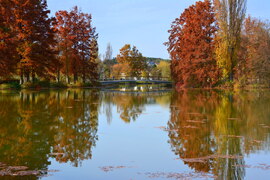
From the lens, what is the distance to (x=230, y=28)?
4350cm

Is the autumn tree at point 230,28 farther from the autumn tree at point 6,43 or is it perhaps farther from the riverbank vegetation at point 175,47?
the autumn tree at point 6,43

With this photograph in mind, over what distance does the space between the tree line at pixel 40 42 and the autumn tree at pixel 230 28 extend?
17624mm

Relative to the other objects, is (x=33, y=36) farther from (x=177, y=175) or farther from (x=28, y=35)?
(x=177, y=175)

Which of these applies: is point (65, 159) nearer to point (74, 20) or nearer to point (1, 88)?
point (1, 88)

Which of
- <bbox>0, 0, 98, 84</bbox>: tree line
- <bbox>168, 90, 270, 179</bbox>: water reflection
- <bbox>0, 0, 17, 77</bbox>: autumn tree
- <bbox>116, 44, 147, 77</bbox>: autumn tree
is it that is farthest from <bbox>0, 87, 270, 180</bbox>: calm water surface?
<bbox>116, 44, 147, 77</bbox>: autumn tree

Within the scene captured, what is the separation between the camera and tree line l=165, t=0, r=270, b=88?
1704 inches

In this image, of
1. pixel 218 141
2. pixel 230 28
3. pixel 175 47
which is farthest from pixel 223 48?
pixel 218 141

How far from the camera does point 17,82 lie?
40406 millimetres

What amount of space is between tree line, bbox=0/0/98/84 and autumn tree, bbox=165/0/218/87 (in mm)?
12788

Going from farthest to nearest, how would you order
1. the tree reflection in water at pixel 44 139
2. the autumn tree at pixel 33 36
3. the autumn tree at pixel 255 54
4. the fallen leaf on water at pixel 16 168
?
1. the autumn tree at pixel 255 54
2. the autumn tree at pixel 33 36
3. the tree reflection in water at pixel 44 139
4. the fallen leaf on water at pixel 16 168

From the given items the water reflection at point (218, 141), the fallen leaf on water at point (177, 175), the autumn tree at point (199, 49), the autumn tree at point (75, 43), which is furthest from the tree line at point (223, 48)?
the fallen leaf on water at point (177, 175)

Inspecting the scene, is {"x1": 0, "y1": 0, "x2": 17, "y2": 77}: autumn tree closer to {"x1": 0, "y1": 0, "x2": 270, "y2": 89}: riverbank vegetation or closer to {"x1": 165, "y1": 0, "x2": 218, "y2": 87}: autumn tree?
{"x1": 0, "y1": 0, "x2": 270, "y2": 89}: riverbank vegetation

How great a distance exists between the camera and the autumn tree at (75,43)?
1860 inches

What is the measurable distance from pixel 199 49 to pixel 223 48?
11.5 feet
